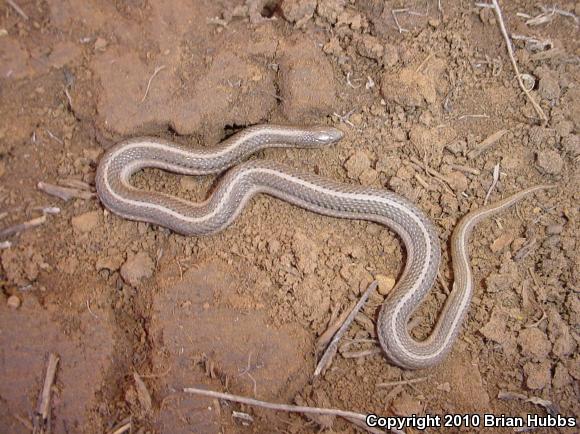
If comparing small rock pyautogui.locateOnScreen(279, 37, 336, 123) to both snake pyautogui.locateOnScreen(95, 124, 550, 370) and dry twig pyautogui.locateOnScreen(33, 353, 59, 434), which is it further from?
dry twig pyautogui.locateOnScreen(33, 353, 59, 434)

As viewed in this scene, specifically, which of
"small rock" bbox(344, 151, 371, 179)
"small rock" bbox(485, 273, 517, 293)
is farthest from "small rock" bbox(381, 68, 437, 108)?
"small rock" bbox(485, 273, 517, 293)

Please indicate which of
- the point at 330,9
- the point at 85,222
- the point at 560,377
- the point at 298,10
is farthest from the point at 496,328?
the point at 85,222

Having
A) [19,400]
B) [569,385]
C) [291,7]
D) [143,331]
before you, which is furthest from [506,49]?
[19,400]

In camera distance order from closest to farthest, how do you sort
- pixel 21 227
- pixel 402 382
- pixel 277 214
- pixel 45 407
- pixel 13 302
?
pixel 45 407 → pixel 13 302 → pixel 402 382 → pixel 21 227 → pixel 277 214

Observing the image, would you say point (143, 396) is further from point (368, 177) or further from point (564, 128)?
point (564, 128)

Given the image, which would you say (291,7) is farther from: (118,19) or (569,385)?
(569,385)

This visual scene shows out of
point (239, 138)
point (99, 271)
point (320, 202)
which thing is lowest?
point (99, 271)
